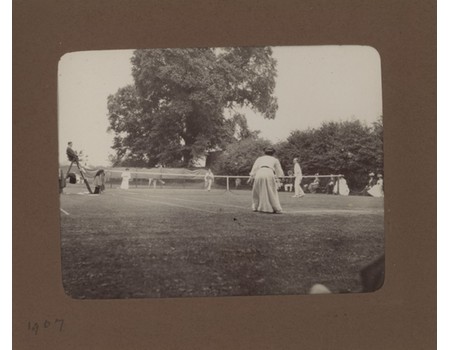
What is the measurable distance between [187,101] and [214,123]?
0.69ft

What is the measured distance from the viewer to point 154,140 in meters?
2.74

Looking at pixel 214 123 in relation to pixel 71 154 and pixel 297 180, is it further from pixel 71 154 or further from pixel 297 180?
pixel 71 154

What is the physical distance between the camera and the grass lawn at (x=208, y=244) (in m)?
2.65

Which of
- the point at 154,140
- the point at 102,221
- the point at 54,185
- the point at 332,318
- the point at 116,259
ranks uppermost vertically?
the point at 154,140

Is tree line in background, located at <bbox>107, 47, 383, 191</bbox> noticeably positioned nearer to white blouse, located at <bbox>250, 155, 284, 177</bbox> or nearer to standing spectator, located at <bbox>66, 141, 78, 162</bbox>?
white blouse, located at <bbox>250, 155, 284, 177</bbox>

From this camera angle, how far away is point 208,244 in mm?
2646

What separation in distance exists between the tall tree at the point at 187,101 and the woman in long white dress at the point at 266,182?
189 millimetres

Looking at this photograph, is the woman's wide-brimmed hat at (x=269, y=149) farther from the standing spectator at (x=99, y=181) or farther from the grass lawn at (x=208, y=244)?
the standing spectator at (x=99, y=181)

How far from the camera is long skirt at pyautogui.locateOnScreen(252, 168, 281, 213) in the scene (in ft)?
8.70

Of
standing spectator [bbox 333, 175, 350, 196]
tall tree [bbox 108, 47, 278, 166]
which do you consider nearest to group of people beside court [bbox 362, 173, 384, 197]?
standing spectator [bbox 333, 175, 350, 196]

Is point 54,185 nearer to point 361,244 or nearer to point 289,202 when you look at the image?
point 289,202

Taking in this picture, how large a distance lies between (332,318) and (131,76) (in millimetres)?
1847

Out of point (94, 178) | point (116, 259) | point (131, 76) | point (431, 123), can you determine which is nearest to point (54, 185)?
point (94, 178)

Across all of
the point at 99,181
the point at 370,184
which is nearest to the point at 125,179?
the point at 99,181
